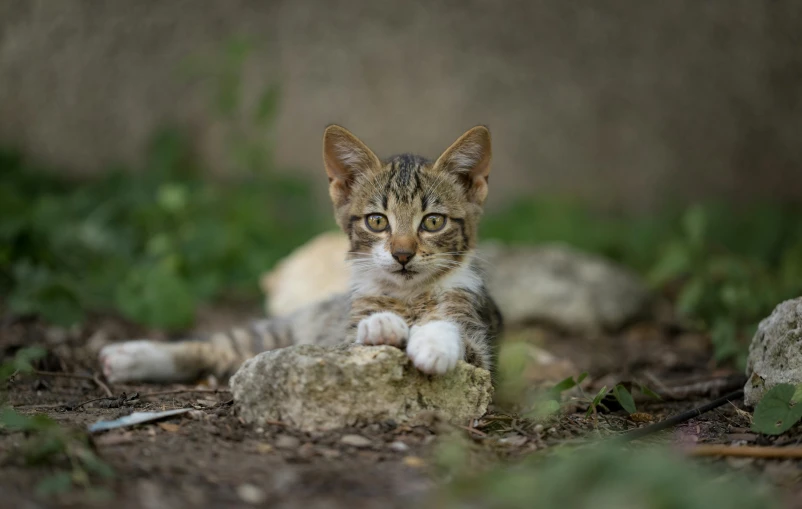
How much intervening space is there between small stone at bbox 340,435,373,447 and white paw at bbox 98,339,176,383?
2031mm

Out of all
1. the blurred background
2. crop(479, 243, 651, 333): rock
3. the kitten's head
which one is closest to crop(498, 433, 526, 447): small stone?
the kitten's head

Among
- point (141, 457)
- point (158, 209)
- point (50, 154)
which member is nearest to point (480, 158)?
point (141, 457)

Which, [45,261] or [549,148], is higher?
[549,148]

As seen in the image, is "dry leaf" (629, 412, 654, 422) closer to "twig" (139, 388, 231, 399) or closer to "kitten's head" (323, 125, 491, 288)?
"kitten's head" (323, 125, 491, 288)

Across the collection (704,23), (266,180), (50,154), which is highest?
(704,23)

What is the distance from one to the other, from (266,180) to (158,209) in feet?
6.88

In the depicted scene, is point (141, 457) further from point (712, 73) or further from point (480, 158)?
point (712, 73)

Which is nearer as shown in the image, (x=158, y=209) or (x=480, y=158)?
(x=480, y=158)

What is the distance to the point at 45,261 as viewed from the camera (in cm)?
666

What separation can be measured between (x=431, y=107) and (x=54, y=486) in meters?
7.99

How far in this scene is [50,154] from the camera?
9.24m

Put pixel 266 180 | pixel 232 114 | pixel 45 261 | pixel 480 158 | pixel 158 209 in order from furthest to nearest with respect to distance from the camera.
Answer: pixel 266 180
pixel 232 114
pixel 158 209
pixel 45 261
pixel 480 158

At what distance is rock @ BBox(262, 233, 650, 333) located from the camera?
679 cm

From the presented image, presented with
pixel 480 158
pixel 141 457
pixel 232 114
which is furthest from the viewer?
pixel 232 114
